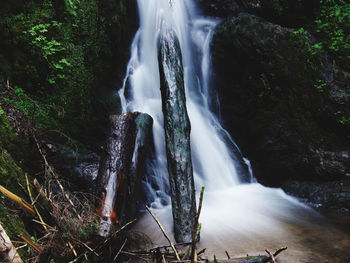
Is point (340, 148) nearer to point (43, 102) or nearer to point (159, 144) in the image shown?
point (159, 144)

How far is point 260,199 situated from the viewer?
5.18m

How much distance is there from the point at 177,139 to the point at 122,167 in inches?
38.7

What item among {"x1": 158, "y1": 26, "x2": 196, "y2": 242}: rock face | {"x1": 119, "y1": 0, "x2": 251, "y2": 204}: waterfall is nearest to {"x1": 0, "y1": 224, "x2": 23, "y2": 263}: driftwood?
{"x1": 158, "y1": 26, "x2": 196, "y2": 242}: rock face

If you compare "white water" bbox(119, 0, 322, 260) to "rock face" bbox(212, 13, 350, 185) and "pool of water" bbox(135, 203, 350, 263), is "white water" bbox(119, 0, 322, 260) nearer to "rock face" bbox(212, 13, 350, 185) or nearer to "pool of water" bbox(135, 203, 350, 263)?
"pool of water" bbox(135, 203, 350, 263)

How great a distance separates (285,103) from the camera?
5445mm

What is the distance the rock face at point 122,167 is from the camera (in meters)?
3.18

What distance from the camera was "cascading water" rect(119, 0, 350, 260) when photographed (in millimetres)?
4020

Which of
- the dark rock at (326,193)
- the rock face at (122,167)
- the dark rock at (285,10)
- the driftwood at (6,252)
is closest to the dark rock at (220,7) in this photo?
the dark rock at (285,10)

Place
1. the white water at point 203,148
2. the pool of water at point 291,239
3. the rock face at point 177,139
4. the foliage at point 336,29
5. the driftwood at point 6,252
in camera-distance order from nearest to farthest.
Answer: the driftwood at point 6,252 → the pool of water at point 291,239 → the rock face at point 177,139 → the white water at point 203,148 → the foliage at point 336,29

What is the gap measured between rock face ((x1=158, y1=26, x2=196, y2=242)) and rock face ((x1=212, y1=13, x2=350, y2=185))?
88.8 inches

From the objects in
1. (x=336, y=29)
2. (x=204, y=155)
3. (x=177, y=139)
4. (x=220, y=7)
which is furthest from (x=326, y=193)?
(x=220, y=7)

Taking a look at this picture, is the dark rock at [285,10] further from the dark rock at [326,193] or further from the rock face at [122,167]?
the rock face at [122,167]

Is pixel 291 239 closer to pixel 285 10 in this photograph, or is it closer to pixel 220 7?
pixel 285 10

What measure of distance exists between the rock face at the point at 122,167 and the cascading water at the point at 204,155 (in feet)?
3.05
